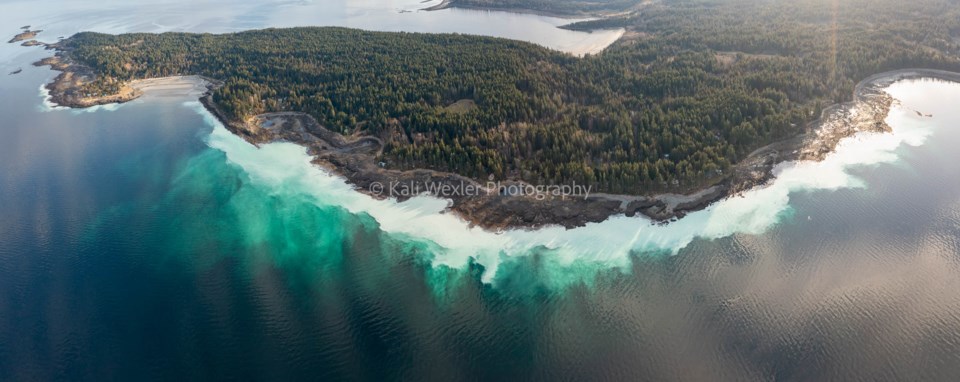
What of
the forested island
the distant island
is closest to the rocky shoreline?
the forested island

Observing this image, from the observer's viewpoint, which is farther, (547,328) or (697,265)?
(697,265)

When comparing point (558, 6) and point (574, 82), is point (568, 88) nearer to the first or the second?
point (574, 82)

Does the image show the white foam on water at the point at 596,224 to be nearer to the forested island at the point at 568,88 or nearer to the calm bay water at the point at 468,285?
the calm bay water at the point at 468,285

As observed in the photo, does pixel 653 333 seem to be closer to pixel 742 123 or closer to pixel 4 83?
pixel 742 123

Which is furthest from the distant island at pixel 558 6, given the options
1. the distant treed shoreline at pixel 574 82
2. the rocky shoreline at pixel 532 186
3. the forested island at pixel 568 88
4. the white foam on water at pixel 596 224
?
the white foam on water at pixel 596 224

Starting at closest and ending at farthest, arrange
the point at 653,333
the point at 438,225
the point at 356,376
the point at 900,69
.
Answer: the point at 356,376 < the point at 653,333 < the point at 438,225 < the point at 900,69

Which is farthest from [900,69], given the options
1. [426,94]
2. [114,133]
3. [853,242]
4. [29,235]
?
[114,133]
